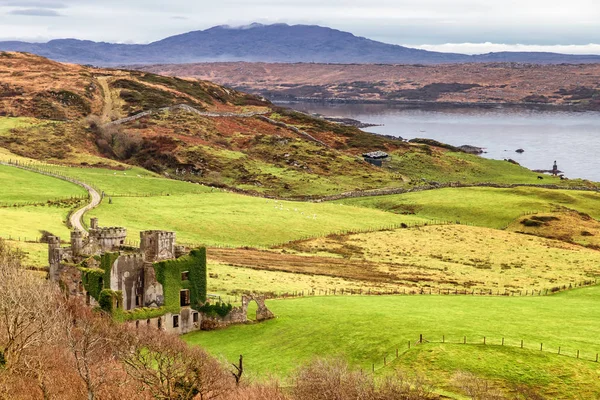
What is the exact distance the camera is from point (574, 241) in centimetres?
12706

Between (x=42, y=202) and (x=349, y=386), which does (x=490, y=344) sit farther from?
(x=42, y=202)

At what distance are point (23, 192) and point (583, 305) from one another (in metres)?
87.6

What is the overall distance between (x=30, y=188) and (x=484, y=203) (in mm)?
81234

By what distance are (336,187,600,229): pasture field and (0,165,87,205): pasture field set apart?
5504cm

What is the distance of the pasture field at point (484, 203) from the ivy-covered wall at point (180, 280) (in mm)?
84273

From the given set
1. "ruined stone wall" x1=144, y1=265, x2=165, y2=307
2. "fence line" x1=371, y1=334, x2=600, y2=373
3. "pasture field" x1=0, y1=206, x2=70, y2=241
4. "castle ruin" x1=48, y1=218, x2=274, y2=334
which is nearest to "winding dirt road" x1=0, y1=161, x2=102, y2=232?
"pasture field" x1=0, y1=206, x2=70, y2=241

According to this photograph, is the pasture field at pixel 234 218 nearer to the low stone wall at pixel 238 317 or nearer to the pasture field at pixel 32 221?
the pasture field at pixel 32 221

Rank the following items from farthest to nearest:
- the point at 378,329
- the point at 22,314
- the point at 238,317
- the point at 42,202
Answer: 1. the point at 42,202
2. the point at 238,317
3. the point at 378,329
4. the point at 22,314

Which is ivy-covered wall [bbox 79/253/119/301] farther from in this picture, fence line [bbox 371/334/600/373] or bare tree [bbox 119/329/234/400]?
fence line [bbox 371/334/600/373]

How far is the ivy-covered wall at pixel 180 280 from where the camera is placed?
6450 centimetres

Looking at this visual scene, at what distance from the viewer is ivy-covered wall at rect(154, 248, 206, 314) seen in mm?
64500

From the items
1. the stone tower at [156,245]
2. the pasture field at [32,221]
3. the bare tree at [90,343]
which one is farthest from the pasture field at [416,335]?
the pasture field at [32,221]

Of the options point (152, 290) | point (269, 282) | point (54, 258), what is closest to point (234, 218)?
point (269, 282)

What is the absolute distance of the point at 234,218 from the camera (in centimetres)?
12512
